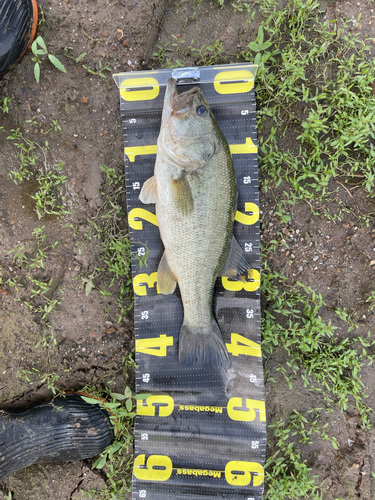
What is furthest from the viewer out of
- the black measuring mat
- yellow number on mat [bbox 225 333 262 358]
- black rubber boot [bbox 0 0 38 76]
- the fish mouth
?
yellow number on mat [bbox 225 333 262 358]

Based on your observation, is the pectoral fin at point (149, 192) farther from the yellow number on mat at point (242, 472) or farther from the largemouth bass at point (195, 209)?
the yellow number on mat at point (242, 472)

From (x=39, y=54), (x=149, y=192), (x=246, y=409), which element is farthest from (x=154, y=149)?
(x=246, y=409)

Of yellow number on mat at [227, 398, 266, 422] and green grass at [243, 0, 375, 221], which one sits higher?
green grass at [243, 0, 375, 221]

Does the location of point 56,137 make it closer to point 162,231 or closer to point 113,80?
point 113,80

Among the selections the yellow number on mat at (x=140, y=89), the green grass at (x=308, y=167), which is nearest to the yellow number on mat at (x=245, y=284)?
the green grass at (x=308, y=167)

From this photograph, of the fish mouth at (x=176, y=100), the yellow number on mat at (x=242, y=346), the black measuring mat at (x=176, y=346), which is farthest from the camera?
the yellow number on mat at (x=242, y=346)

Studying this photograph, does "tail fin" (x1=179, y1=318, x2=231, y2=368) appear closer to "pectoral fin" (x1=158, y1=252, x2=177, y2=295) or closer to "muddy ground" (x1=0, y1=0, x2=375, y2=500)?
"pectoral fin" (x1=158, y1=252, x2=177, y2=295)

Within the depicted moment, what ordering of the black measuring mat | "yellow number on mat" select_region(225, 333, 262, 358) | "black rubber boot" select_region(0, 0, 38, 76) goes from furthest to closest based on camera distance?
"yellow number on mat" select_region(225, 333, 262, 358), the black measuring mat, "black rubber boot" select_region(0, 0, 38, 76)

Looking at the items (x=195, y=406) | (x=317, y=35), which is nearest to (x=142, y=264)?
(x=195, y=406)

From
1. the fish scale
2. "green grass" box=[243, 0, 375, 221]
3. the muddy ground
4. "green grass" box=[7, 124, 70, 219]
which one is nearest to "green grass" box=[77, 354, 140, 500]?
the muddy ground
